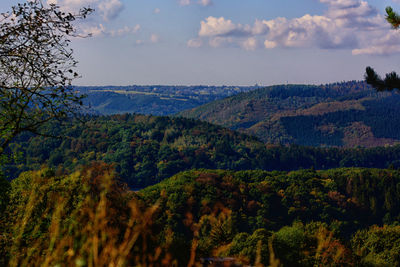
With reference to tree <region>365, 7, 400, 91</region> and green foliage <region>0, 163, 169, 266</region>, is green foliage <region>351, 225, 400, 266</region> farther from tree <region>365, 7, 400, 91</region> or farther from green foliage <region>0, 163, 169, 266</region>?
green foliage <region>0, 163, 169, 266</region>

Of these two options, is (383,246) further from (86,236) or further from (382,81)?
(86,236)

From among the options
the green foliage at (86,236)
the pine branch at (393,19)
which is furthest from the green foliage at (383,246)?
the green foliage at (86,236)

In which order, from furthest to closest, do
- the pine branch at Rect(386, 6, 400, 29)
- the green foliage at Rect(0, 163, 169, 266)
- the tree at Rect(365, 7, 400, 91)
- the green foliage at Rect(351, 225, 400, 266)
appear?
the green foliage at Rect(351, 225, 400, 266) < the tree at Rect(365, 7, 400, 91) < the pine branch at Rect(386, 6, 400, 29) < the green foliage at Rect(0, 163, 169, 266)

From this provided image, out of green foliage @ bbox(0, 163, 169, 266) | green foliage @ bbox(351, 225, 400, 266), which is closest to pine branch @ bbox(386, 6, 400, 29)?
green foliage @ bbox(0, 163, 169, 266)

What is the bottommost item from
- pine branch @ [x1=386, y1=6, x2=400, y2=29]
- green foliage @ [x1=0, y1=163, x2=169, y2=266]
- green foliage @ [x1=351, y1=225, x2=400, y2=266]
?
green foliage @ [x1=351, y1=225, x2=400, y2=266]

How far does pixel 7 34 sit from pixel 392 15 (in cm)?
1291

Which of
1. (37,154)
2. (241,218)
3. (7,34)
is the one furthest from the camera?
(37,154)

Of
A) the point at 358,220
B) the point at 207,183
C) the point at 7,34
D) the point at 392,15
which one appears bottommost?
the point at 358,220

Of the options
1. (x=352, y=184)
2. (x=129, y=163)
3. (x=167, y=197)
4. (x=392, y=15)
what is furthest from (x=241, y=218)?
(x=129, y=163)

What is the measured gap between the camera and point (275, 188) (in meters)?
94.9

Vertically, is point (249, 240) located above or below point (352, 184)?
above

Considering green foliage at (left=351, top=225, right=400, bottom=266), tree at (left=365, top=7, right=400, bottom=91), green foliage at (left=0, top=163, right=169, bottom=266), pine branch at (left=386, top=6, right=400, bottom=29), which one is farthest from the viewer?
green foliage at (left=351, top=225, right=400, bottom=266)

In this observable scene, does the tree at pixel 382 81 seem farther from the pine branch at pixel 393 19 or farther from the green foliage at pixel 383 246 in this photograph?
the green foliage at pixel 383 246

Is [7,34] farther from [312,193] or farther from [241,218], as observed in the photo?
[312,193]
